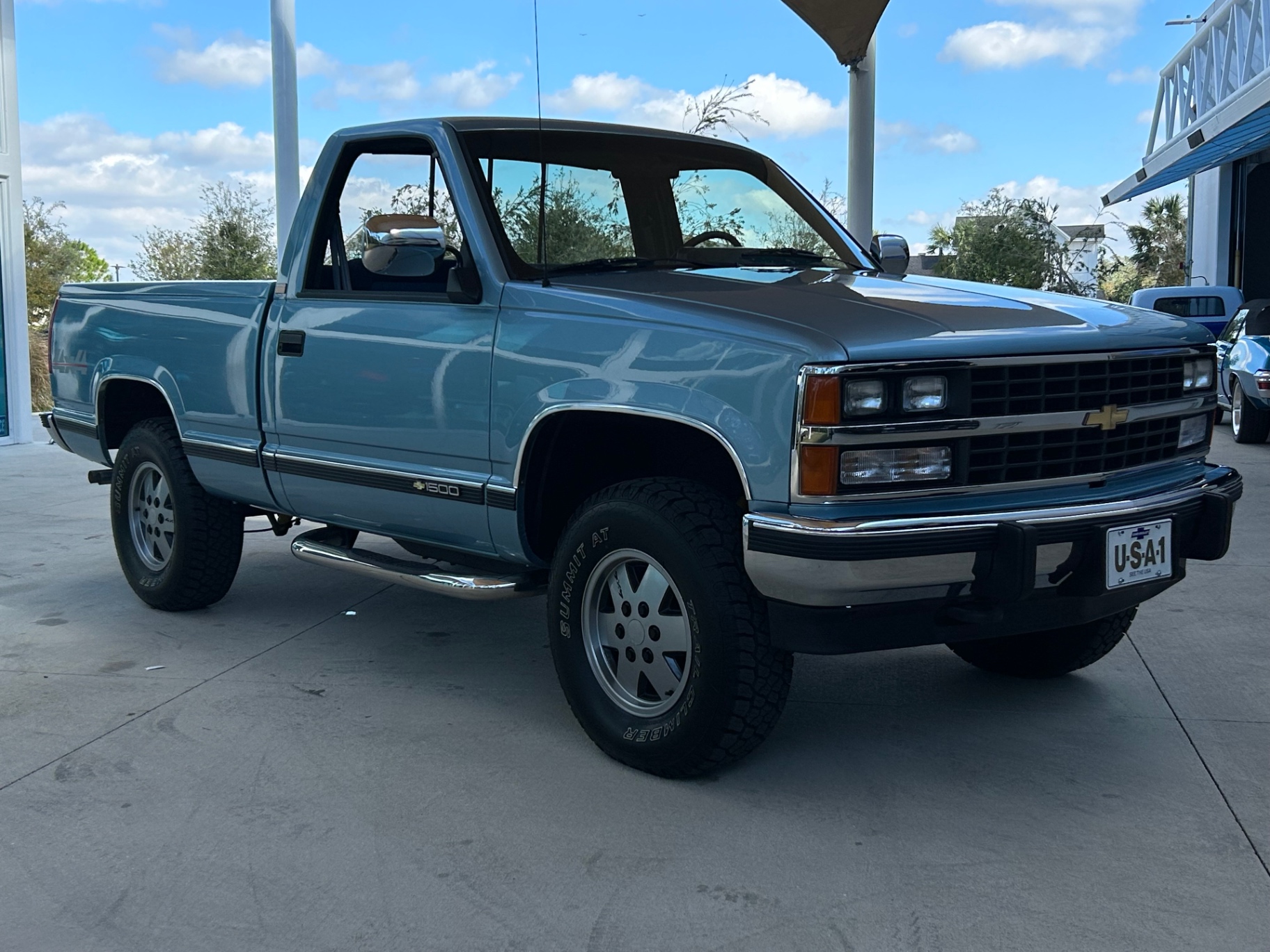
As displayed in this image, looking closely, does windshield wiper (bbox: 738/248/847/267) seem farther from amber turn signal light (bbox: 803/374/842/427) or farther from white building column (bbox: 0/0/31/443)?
white building column (bbox: 0/0/31/443)

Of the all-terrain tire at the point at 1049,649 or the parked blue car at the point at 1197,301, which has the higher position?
the parked blue car at the point at 1197,301

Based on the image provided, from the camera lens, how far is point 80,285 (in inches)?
241

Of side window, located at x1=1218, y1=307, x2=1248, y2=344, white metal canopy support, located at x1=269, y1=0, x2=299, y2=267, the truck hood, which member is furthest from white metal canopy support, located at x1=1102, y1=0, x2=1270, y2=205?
the truck hood

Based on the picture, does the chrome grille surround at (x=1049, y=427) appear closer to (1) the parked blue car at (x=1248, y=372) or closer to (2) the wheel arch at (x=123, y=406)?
(2) the wheel arch at (x=123, y=406)

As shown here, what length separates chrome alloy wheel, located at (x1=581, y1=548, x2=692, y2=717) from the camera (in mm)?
3674

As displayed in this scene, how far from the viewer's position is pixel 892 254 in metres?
4.91

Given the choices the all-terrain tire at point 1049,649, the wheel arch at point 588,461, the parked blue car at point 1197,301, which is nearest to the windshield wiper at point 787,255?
the wheel arch at point 588,461

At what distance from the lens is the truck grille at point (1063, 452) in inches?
132

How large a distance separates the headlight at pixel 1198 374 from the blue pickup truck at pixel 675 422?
0.01 meters

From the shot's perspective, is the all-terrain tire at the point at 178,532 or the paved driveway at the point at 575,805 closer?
the paved driveway at the point at 575,805

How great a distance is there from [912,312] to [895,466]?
49 centimetres

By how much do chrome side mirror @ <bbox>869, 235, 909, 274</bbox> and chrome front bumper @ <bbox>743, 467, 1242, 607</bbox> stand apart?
1.73m

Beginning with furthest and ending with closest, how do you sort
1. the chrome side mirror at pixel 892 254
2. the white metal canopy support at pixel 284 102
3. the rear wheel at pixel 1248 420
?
1. the rear wheel at pixel 1248 420
2. the white metal canopy support at pixel 284 102
3. the chrome side mirror at pixel 892 254

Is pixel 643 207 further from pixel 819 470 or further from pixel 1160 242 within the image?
pixel 1160 242
